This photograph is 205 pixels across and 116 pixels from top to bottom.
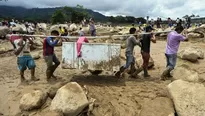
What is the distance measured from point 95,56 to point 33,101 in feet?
7.31

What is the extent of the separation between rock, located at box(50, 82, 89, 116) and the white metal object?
1.79 metres

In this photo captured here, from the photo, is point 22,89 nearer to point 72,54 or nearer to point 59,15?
point 72,54

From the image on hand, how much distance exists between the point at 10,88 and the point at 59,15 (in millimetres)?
47611

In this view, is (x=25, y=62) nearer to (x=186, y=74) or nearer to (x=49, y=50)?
(x=49, y=50)

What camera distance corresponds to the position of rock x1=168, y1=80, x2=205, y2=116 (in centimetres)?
545

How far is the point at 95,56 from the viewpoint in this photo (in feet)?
25.2

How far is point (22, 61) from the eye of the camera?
813cm

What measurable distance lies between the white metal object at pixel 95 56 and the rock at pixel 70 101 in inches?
70.4

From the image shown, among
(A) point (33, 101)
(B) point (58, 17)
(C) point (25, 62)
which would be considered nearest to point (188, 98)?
(A) point (33, 101)

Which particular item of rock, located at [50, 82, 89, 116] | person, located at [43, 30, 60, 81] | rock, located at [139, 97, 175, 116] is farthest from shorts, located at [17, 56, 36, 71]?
rock, located at [139, 97, 175, 116]

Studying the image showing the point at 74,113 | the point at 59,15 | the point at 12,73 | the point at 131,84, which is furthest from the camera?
the point at 59,15

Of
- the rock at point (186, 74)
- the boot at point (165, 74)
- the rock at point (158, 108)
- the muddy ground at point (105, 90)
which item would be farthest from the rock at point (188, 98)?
the boot at point (165, 74)

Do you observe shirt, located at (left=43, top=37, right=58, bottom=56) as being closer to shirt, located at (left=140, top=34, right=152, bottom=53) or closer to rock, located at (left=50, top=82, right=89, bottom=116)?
rock, located at (left=50, top=82, right=89, bottom=116)

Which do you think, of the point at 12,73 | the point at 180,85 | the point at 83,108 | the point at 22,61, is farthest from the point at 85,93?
the point at 12,73
